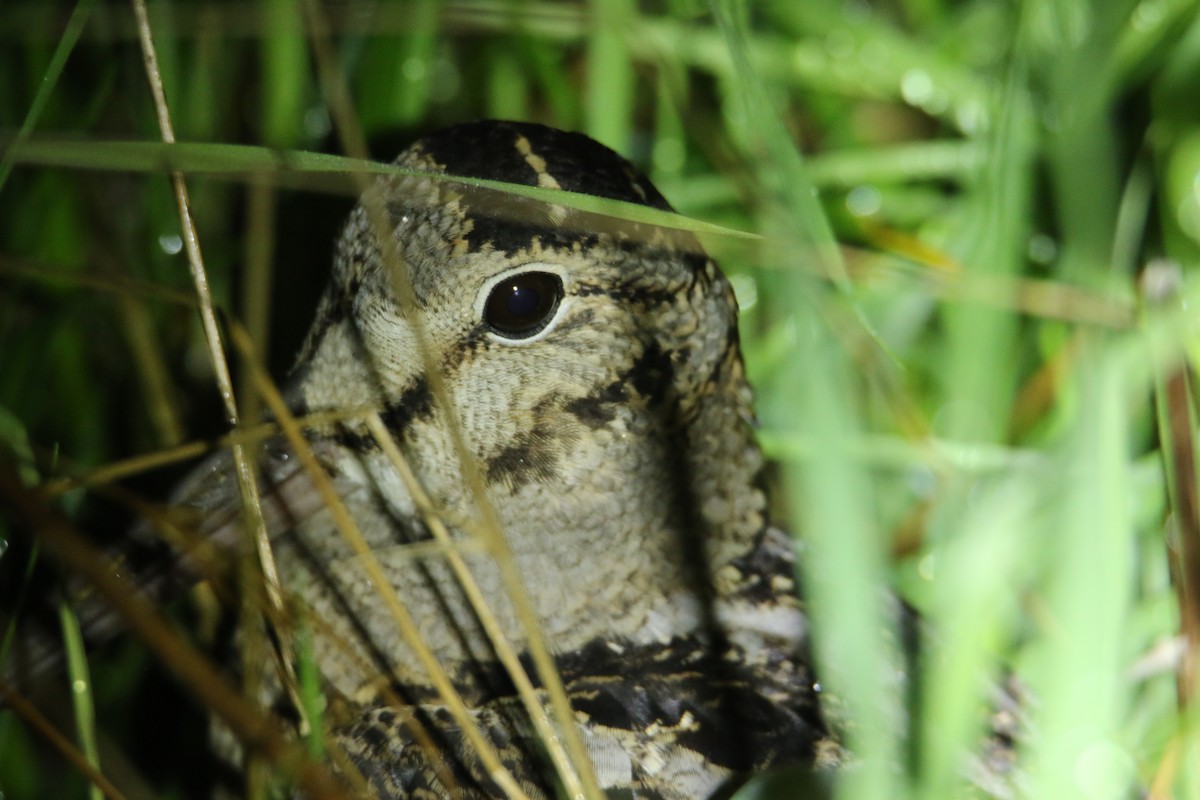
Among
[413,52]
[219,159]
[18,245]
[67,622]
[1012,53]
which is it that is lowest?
[67,622]

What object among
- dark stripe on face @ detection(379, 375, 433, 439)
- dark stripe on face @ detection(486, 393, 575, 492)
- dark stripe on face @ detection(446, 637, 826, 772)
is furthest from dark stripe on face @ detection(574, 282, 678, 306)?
dark stripe on face @ detection(446, 637, 826, 772)

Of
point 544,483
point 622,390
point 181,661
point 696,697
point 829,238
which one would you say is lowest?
point 181,661

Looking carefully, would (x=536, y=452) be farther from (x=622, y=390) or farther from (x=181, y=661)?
(x=181, y=661)

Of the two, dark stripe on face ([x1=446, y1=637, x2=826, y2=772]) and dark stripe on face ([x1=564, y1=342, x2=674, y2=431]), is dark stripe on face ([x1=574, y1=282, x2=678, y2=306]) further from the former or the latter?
dark stripe on face ([x1=446, y1=637, x2=826, y2=772])

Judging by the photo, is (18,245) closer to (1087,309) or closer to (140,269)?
(140,269)

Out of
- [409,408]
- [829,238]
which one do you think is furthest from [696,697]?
[829,238]

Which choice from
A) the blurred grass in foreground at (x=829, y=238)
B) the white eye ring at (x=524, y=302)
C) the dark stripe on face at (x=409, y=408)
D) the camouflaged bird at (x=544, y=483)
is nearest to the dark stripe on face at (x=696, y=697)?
the camouflaged bird at (x=544, y=483)

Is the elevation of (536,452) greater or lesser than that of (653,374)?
lesser

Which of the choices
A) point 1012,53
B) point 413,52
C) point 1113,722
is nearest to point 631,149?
point 413,52

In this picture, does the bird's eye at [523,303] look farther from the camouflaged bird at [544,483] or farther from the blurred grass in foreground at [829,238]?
the blurred grass in foreground at [829,238]
